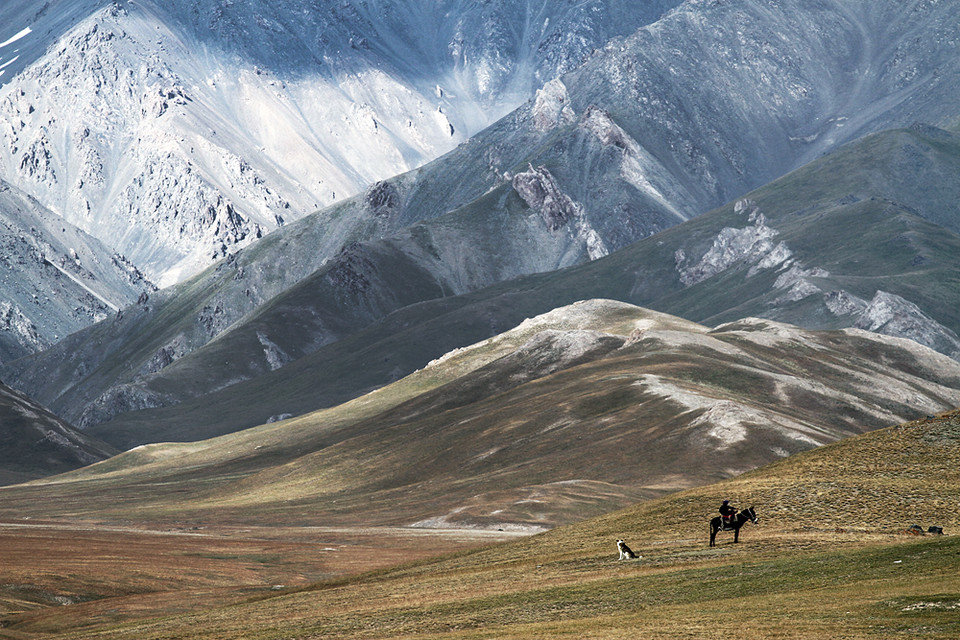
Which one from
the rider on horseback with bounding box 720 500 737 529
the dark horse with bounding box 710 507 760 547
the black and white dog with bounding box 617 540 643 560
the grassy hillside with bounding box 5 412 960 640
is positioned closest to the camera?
the grassy hillside with bounding box 5 412 960 640

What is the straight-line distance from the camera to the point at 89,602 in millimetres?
72250

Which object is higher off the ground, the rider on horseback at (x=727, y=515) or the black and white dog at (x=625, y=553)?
the rider on horseback at (x=727, y=515)

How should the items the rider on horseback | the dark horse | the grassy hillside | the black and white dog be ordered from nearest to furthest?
1. the grassy hillside
2. the dark horse
3. the rider on horseback
4. the black and white dog

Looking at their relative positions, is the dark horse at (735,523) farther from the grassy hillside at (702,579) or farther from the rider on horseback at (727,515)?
the grassy hillside at (702,579)

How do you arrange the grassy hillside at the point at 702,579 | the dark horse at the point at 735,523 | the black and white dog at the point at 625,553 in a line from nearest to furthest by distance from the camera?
the grassy hillside at the point at 702,579 → the dark horse at the point at 735,523 → the black and white dog at the point at 625,553

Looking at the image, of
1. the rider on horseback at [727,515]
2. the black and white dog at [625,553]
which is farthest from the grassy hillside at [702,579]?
the rider on horseback at [727,515]

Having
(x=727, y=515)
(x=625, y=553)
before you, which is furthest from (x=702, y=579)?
(x=625, y=553)

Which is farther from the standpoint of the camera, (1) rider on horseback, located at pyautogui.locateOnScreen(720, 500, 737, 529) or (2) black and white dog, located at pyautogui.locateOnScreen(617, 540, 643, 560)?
(2) black and white dog, located at pyautogui.locateOnScreen(617, 540, 643, 560)

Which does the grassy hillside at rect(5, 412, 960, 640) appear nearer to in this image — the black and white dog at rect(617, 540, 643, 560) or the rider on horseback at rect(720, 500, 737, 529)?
the black and white dog at rect(617, 540, 643, 560)

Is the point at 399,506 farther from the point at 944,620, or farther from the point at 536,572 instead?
the point at 944,620

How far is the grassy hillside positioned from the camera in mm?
36188

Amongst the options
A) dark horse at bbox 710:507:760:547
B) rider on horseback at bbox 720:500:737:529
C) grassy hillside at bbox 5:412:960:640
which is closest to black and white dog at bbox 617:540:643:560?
grassy hillside at bbox 5:412:960:640

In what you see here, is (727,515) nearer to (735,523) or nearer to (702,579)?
(735,523)

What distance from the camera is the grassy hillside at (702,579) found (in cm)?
3619
